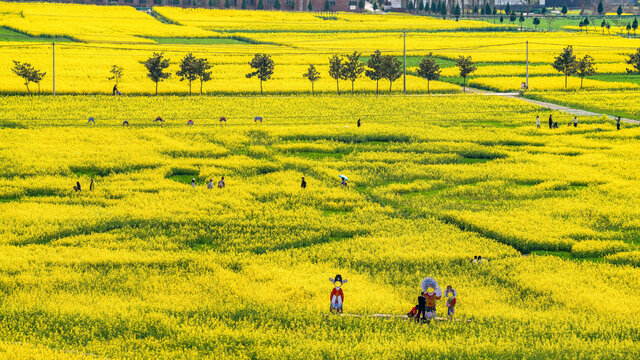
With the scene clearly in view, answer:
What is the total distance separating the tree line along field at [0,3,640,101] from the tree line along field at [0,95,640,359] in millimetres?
30696

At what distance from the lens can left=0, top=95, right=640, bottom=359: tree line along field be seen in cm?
2161

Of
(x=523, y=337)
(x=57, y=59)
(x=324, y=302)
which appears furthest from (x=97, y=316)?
(x=57, y=59)

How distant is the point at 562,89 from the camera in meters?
90.1

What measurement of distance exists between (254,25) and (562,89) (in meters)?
104

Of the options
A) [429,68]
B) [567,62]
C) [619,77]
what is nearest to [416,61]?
[619,77]

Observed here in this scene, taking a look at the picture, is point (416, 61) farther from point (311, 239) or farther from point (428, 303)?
point (428, 303)

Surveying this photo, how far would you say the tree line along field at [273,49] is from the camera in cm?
9114

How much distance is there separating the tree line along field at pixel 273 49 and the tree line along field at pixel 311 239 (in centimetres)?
3070

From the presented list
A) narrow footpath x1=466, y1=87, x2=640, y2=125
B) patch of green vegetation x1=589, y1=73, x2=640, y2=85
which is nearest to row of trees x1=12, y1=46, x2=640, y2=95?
narrow footpath x1=466, y1=87, x2=640, y2=125

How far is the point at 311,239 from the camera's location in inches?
1292

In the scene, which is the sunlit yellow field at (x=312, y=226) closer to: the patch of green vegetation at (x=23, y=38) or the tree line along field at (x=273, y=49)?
the tree line along field at (x=273, y=49)

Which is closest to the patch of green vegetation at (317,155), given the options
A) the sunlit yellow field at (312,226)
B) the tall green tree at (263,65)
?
the sunlit yellow field at (312,226)

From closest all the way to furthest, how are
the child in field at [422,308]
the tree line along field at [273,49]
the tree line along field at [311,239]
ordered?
the tree line along field at [311,239] → the child in field at [422,308] → the tree line along field at [273,49]

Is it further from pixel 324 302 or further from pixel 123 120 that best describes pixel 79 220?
pixel 123 120
